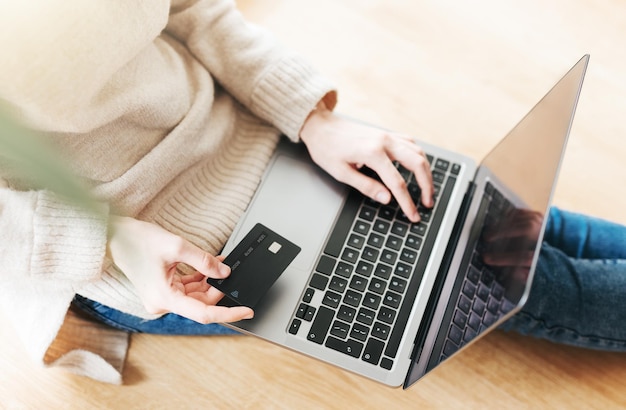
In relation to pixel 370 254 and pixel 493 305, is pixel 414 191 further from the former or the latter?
pixel 493 305

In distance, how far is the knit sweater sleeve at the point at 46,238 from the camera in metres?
0.53

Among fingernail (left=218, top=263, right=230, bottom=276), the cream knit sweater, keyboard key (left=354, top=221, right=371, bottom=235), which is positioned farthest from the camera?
keyboard key (left=354, top=221, right=371, bottom=235)

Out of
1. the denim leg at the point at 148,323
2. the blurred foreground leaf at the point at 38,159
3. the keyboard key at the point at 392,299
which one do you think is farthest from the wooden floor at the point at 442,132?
the blurred foreground leaf at the point at 38,159

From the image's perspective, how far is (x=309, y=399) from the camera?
0.68 metres

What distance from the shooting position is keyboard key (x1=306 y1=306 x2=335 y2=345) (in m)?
0.59

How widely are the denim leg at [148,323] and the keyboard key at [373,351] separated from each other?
18 cm

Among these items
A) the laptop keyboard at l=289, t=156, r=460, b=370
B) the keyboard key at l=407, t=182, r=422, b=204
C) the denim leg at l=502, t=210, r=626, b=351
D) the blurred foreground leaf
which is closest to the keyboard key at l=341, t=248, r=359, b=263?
the laptop keyboard at l=289, t=156, r=460, b=370

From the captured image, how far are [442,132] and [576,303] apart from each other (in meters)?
0.30

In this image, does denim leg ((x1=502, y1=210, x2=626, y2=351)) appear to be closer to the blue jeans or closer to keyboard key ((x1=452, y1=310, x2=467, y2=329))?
the blue jeans

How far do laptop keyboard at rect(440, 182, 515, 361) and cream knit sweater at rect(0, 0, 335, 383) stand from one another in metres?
0.25

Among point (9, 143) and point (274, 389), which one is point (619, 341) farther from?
point (9, 143)

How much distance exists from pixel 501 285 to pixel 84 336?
0.49 meters

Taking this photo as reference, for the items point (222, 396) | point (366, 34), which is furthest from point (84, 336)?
point (366, 34)

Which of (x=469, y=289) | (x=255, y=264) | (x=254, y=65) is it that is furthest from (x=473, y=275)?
(x=254, y=65)
